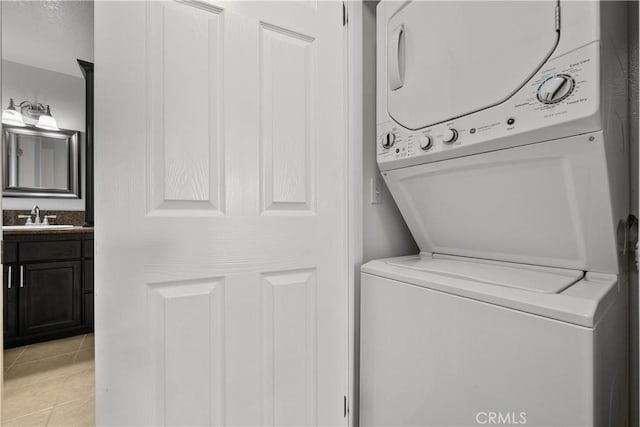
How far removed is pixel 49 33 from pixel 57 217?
1677 millimetres

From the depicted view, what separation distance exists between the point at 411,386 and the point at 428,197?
634mm

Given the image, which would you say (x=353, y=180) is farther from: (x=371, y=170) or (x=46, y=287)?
(x=46, y=287)

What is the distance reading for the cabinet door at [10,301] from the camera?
2.31 metres

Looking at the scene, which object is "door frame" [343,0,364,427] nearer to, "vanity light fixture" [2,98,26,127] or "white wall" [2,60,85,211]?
"white wall" [2,60,85,211]

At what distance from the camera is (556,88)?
699 millimetres

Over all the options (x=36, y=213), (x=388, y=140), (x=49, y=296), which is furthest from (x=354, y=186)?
(x=36, y=213)

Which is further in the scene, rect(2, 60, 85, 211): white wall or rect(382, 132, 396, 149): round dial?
rect(2, 60, 85, 211): white wall

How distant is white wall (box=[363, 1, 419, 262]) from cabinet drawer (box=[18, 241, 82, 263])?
8.76 feet

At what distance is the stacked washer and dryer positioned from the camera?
2.19ft

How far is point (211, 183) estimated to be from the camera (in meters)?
1.02

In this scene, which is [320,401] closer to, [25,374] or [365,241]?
[365,241]

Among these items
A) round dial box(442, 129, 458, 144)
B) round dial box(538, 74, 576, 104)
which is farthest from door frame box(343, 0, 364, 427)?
round dial box(538, 74, 576, 104)

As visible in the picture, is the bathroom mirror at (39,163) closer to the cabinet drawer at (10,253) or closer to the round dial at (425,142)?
the cabinet drawer at (10,253)

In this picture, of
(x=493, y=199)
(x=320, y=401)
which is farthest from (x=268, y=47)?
(x=320, y=401)
